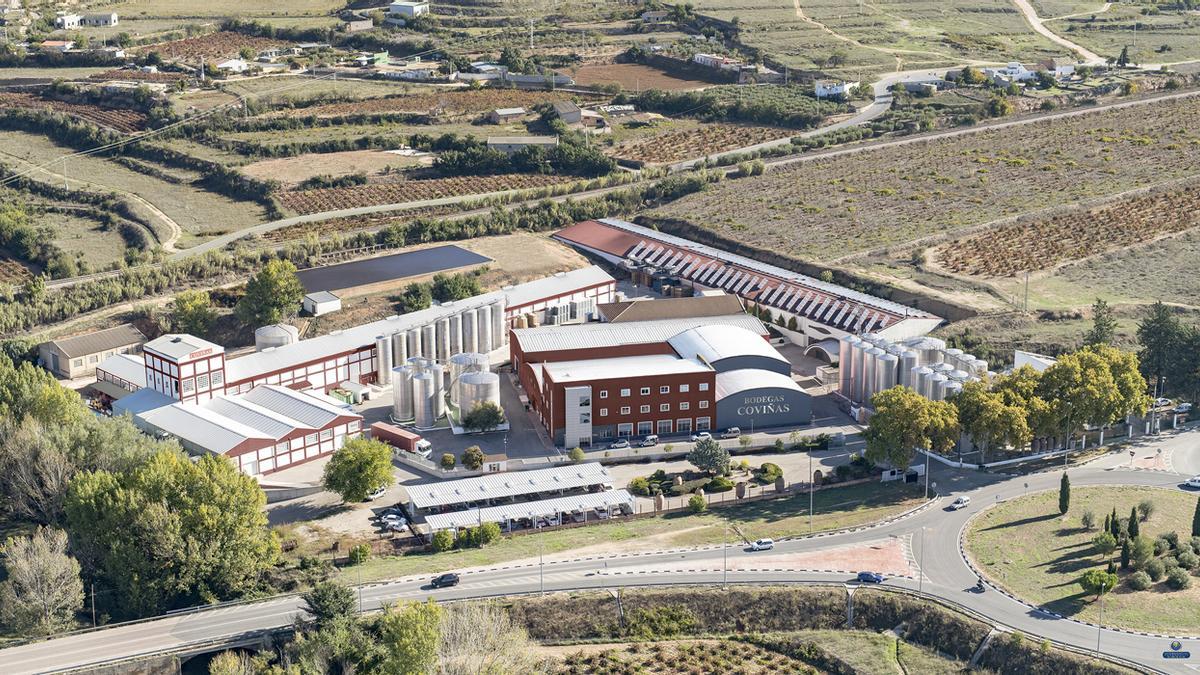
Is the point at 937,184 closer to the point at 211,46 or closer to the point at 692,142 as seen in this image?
the point at 692,142

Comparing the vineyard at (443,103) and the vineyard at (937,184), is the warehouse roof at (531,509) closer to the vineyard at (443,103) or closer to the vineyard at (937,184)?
the vineyard at (937,184)

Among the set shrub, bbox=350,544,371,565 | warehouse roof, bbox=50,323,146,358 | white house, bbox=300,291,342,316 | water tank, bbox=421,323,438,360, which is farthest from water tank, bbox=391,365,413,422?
warehouse roof, bbox=50,323,146,358

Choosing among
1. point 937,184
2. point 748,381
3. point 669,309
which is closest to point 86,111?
point 669,309

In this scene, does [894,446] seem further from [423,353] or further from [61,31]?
[61,31]

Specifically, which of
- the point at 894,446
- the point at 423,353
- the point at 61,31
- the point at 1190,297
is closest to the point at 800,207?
the point at 1190,297

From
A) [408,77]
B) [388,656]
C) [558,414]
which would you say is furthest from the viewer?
[408,77]
